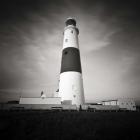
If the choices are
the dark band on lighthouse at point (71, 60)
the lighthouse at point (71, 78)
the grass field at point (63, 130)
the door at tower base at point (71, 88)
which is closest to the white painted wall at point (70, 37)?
the lighthouse at point (71, 78)

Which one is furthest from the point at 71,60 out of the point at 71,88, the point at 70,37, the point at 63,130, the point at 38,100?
the point at 63,130

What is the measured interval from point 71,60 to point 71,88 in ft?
17.5

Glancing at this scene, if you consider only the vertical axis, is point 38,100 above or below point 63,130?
above

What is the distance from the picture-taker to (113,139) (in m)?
4.91

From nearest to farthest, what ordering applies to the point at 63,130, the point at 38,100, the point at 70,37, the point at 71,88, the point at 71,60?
the point at 63,130 → the point at 71,88 → the point at 38,100 → the point at 71,60 → the point at 70,37

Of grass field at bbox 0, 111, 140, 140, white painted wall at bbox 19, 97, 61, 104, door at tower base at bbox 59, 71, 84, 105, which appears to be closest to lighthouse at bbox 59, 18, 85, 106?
door at tower base at bbox 59, 71, 84, 105

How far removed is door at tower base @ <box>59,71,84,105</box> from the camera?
20.7 metres

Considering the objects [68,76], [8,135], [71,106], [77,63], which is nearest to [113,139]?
[8,135]

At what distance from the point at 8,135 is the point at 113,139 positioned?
433 centimetres

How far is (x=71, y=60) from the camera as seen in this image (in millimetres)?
22250

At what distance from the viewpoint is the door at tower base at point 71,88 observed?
20672mm

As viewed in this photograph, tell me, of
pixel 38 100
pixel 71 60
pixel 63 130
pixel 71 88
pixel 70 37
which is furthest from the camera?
pixel 70 37

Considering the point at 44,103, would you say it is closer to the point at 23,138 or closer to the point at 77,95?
the point at 77,95

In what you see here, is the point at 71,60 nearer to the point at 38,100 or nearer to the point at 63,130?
the point at 38,100
